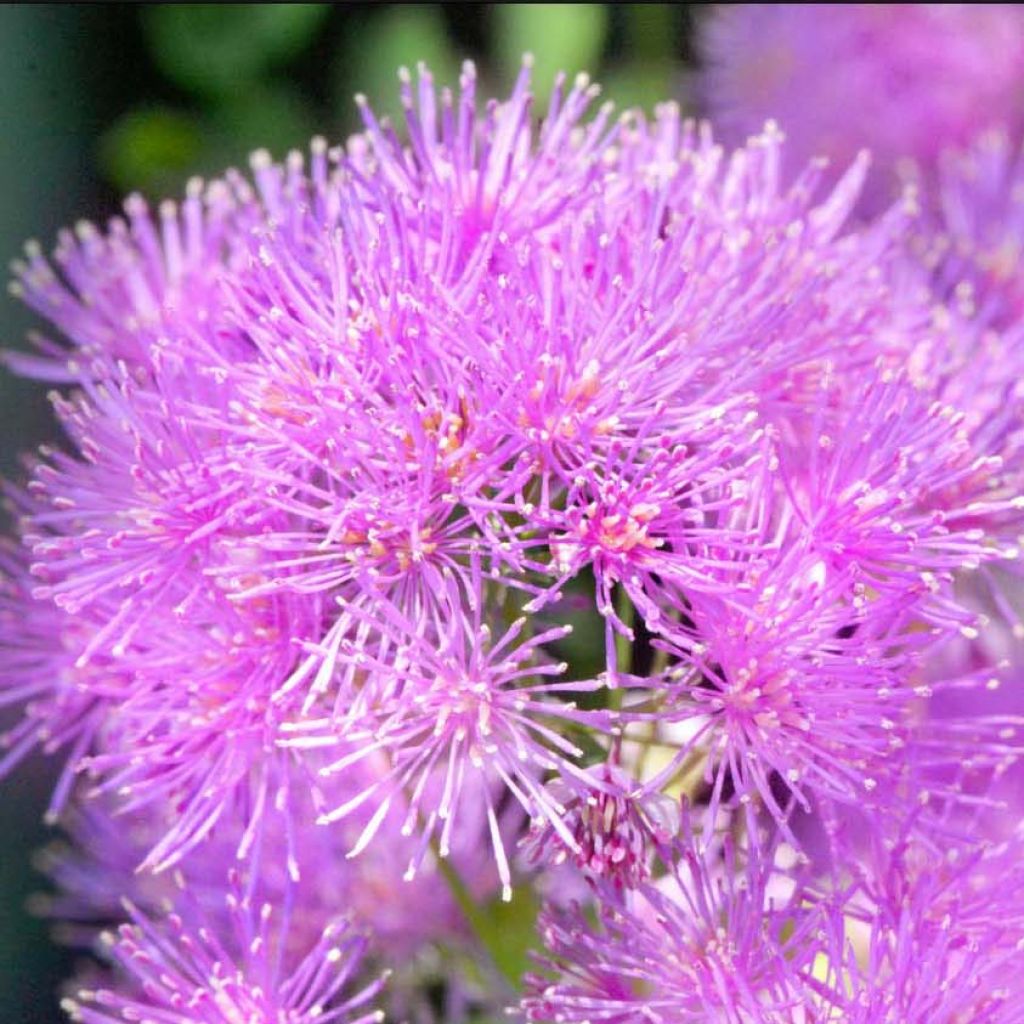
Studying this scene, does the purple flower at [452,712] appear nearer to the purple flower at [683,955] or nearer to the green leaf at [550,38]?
the purple flower at [683,955]

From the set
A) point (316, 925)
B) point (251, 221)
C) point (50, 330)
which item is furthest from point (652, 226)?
point (50, 330)

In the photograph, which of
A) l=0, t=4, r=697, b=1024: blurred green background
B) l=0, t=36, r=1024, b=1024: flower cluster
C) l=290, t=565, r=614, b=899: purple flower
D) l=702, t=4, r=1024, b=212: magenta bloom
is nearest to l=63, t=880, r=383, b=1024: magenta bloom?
l=0, t=36, r=1024, b=1024: flower cluster

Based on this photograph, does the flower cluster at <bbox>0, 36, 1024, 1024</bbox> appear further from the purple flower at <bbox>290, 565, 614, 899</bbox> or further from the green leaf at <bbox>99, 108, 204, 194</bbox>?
the green leaf at <bbox>99, 108, 204, 194</bbox>

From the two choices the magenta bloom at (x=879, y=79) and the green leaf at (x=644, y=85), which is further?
the green leaf at (x=644, y=85)

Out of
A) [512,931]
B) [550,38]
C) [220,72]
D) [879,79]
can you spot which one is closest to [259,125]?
[220,72]

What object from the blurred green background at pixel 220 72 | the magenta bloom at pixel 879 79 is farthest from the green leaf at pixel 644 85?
the magenta bloom at pixel 879 79

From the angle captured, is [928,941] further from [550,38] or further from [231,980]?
[550,38]

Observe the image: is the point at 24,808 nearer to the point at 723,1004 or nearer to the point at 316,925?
the point at 316,925
